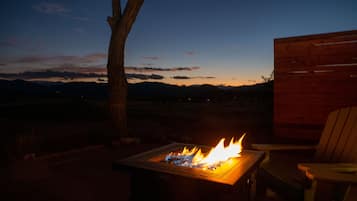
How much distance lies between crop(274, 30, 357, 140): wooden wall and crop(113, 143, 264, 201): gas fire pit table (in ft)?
9.42

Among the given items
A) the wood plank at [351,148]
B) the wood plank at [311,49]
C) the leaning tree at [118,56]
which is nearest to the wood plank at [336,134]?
the wood plank at [351,148]

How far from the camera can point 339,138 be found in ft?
7.93

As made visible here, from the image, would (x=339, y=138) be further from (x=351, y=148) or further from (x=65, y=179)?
(x=65, y=179)

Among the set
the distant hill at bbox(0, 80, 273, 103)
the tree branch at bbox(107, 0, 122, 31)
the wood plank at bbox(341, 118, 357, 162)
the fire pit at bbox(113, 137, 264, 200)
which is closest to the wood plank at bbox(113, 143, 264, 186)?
the fire pit at bbox(113, 137, 264, 200)

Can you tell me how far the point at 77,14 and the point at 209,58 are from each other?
5.75 m

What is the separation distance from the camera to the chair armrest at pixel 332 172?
5.16 ft

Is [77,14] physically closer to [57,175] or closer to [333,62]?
[57,175]

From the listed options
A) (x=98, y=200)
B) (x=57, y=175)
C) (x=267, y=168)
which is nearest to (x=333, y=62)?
(x=267, y=168)

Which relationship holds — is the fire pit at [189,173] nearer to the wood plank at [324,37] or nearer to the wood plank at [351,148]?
the wood plank at [351,148]

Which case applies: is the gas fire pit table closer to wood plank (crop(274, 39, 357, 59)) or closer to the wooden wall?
the wooden wall

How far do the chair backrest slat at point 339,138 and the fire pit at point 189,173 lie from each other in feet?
2.64

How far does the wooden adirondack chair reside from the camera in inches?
65.8

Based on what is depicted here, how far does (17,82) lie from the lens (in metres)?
28.9

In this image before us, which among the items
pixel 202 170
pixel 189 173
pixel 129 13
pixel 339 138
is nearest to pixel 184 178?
pixel 189 173
